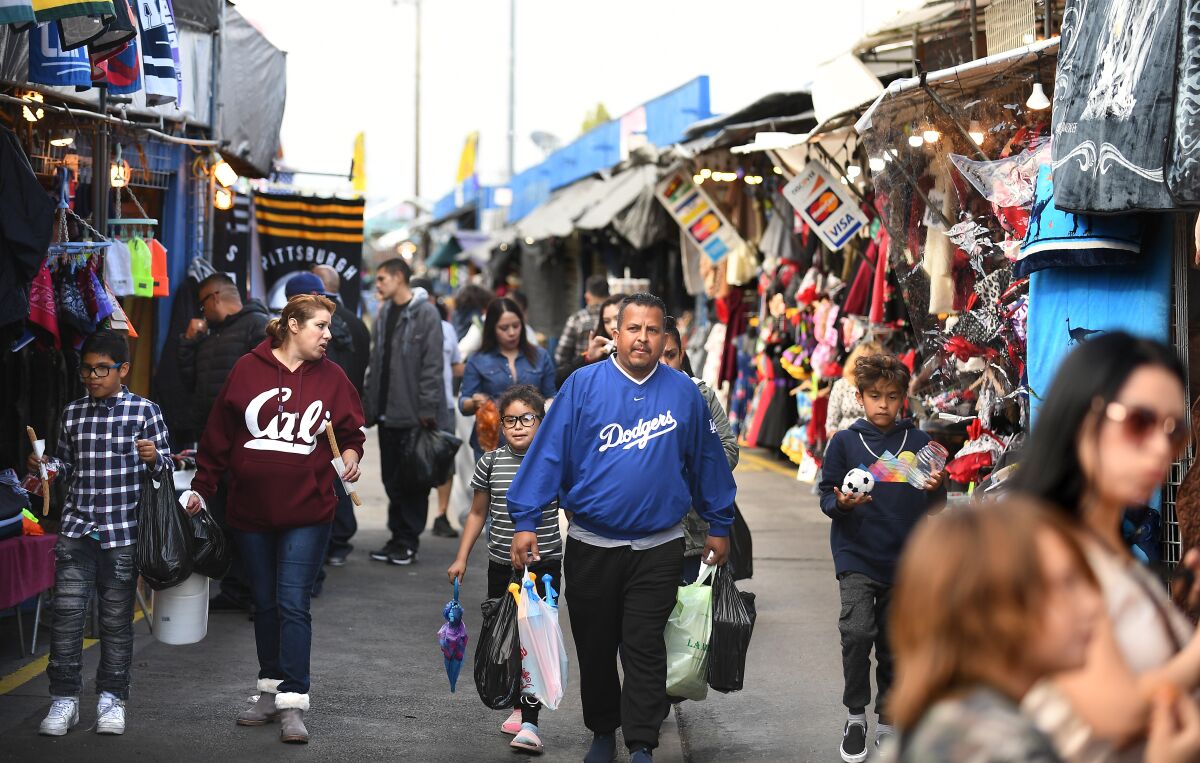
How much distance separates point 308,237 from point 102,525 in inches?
314

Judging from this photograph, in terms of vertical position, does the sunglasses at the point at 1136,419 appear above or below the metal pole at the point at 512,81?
below

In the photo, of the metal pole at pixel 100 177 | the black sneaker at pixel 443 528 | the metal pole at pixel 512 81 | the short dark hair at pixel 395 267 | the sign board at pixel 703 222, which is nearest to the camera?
the metal pole at pixel 100 177

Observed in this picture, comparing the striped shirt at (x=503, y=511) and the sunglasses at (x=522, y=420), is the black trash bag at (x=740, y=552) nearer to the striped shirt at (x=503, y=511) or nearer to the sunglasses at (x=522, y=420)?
the striped shirt at (x=503, y=511)

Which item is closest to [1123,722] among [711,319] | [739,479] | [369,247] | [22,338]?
[22,338]

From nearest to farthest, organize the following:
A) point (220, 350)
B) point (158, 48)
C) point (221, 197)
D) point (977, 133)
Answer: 1. point (977, 133)
2. point (158, 48)
3. point (220, 350)
4. point (221, 197)

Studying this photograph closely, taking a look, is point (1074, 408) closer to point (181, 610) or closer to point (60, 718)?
point (60, 718)

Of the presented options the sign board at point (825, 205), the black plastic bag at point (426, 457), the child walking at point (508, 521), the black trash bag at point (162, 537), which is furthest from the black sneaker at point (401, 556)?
the sign board at point (825, 205)

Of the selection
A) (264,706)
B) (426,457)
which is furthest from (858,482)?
(426,457)

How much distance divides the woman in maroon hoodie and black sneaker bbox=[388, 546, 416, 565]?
428cm

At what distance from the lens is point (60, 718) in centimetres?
636

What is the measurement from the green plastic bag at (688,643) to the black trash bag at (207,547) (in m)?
2.16

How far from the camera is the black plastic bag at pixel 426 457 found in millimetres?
10742

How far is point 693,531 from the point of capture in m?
7.11

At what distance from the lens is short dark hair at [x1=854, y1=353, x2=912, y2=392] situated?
633 centimetres
